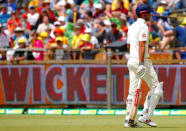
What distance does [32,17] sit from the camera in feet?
73.3

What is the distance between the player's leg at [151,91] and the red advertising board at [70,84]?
182 inches

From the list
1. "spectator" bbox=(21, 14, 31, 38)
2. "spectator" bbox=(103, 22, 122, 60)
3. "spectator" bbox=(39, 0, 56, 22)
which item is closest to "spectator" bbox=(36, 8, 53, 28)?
"spectator" bbox=(39, 0, 56, 22)

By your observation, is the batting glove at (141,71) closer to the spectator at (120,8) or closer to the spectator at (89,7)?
the spectator at (120,8)

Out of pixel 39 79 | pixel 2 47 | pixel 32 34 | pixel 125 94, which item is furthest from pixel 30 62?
pixel 32 34

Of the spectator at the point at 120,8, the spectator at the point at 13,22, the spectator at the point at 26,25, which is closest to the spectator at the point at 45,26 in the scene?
the spectator at the point at 26,25

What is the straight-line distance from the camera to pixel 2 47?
58.1 feet

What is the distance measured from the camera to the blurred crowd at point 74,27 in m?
16.7

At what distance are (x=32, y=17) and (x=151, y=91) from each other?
40.2ft

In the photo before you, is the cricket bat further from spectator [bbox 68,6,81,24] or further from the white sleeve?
spectator [bbox 68,6,81,24]

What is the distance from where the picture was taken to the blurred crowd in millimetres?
16672

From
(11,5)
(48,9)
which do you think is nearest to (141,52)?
→ (48,9)

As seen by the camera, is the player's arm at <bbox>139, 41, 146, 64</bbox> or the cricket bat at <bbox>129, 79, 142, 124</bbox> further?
the cricket bat at <bbox>129, 79, 142, 124</bbox>

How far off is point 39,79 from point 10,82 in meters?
0.89

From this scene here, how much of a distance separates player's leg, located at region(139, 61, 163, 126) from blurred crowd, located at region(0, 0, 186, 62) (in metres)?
4.86
